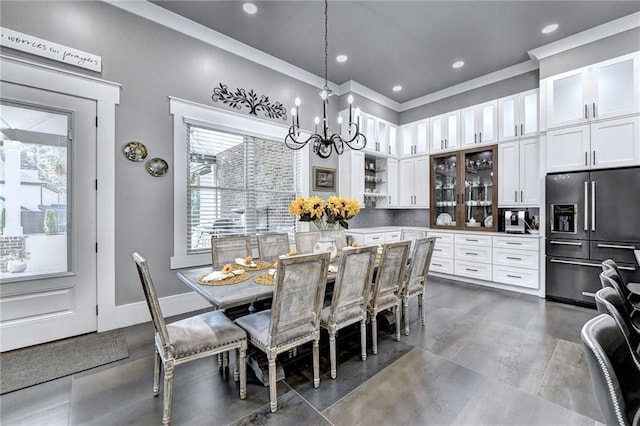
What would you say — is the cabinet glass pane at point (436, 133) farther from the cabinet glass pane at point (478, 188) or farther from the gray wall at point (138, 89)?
the gray wall at point (138, 89)

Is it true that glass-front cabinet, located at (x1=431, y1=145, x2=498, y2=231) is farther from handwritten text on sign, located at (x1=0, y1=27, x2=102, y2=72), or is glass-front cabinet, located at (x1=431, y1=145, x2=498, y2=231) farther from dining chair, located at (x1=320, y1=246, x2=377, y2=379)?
handwritten text on sign, located at (x1=0, y1=27, x2=102, y2=72)

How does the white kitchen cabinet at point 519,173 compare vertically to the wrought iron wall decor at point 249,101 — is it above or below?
below

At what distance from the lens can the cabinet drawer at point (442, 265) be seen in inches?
202

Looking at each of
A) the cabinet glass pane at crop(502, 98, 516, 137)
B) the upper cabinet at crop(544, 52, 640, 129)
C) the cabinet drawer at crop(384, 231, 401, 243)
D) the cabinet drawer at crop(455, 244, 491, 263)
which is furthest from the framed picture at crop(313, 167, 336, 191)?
the upper cabinet at crop(544, 52, 640, 129)

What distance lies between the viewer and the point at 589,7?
3188 mm

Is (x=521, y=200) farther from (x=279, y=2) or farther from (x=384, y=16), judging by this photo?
(x=279, y=2)

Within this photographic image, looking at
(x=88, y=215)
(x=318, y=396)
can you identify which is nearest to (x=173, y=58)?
(x=88, y=215)

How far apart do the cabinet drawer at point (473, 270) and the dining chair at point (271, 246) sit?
133 inches

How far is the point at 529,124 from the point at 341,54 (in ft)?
10.6

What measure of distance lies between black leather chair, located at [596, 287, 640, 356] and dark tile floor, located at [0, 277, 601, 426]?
617 mm

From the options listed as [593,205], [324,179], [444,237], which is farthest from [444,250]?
[324,179]

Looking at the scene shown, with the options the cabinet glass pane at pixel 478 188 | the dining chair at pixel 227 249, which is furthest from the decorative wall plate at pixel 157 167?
the cabinet glass pane at pixel 478 188

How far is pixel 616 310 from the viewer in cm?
128

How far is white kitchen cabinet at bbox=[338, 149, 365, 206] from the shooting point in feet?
16.9
